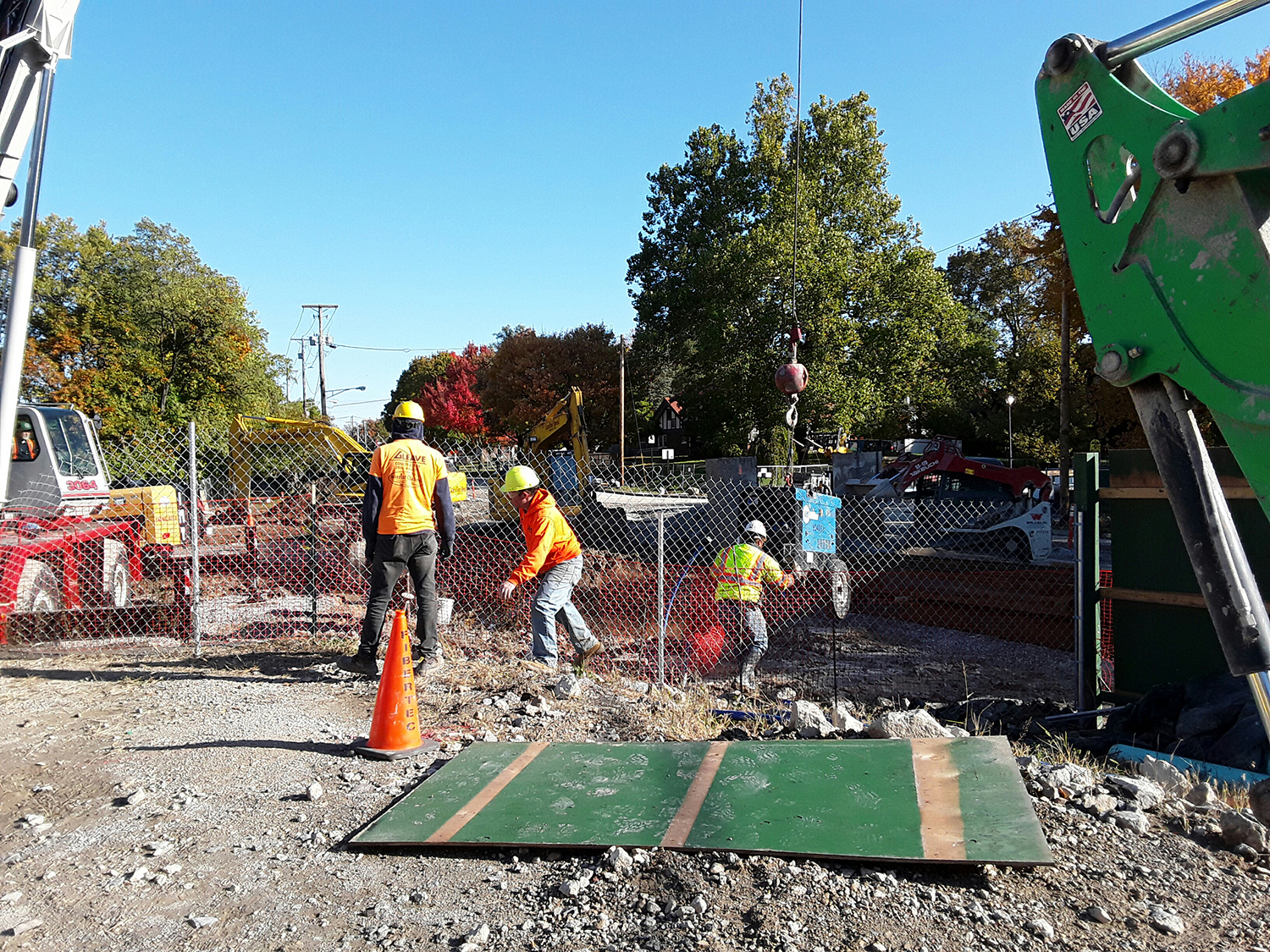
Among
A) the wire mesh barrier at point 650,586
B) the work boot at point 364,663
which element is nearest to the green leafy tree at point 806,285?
the wire mesh barrier at point 650,586

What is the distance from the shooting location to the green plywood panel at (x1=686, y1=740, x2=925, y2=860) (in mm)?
3385

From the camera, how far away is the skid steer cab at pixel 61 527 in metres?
7.86

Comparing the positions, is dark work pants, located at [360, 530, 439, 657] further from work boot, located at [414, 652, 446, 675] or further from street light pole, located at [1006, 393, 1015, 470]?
street light pole, located at [1006, 393, 1015, 470]

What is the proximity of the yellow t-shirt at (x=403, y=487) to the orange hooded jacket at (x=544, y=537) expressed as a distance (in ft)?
2.96

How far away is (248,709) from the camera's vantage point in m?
5.55

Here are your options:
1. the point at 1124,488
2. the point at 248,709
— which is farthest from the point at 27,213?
the point at 1124,488

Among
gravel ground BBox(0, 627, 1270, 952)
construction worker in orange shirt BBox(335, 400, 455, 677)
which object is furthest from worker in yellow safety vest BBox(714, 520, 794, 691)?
gravel ground BBox(0, 627, 1270, 952)

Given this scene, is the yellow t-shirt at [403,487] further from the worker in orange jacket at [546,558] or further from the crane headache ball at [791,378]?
the crane headache ball at [791,378]

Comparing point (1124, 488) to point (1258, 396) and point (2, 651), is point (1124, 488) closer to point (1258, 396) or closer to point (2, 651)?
point (1258, 396)

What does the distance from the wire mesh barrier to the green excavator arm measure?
16.3 feet

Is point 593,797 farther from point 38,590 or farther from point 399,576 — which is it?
point 38,590

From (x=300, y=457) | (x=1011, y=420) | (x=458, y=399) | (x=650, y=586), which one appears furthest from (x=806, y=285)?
(x=458, y=399)

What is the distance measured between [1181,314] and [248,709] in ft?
18.4

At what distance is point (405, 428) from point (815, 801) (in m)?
4.20
